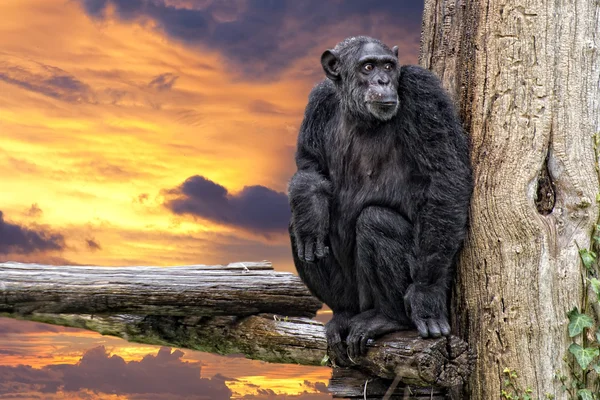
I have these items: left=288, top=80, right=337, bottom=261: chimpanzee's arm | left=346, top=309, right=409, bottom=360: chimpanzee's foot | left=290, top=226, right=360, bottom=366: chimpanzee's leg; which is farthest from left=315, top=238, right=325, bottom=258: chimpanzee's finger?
left=346, top=309, right=409, bottom=360: chimpanzee's foot

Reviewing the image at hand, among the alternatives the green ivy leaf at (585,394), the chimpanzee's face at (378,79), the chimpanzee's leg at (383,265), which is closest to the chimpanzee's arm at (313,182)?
the chimpanzee's leg at (383,265)

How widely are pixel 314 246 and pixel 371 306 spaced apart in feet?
1.65

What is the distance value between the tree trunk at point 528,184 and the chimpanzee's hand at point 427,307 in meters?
0.15

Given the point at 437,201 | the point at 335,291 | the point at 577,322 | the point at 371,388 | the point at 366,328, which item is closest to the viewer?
the point at 577,322

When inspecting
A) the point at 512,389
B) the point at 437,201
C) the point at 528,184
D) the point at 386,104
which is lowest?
the point at 512,389

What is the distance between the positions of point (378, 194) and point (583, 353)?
1.42m

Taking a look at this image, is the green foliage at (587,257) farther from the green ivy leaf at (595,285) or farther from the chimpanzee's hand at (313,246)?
the chimpanzee's hand at (313,246)

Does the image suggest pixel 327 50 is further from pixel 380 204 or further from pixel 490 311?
pixel 490 311

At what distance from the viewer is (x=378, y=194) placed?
445cm

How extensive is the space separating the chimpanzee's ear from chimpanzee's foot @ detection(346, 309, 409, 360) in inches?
57.1

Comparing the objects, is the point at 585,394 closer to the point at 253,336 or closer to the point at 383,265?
the point at 383,265

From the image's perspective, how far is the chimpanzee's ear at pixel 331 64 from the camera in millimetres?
4617

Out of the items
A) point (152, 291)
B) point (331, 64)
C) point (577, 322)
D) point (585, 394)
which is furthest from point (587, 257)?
point (152, 291)

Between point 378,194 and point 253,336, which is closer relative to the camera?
point 378,194
